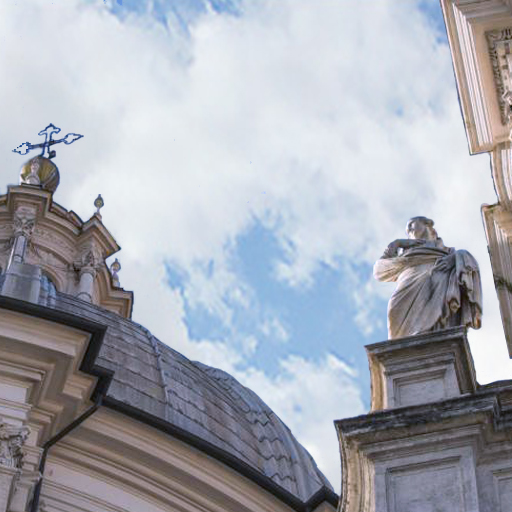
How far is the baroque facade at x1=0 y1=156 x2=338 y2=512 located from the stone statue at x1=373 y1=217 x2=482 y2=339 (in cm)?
669

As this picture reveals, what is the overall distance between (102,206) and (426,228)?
2451 cm

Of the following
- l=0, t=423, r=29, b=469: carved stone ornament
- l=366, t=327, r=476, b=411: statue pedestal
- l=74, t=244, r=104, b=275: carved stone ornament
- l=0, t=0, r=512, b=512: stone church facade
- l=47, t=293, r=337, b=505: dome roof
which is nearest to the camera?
l=0, t=0, r=512, b=512: stone church facade

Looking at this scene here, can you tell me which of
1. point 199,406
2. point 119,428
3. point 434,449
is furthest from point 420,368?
point 199,406

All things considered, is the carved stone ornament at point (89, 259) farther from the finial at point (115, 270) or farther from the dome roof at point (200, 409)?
the dome roof at point (200, 409)

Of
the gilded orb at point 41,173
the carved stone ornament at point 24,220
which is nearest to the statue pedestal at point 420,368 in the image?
the carved stone ornament at point 24,220

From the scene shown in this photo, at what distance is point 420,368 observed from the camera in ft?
38.5

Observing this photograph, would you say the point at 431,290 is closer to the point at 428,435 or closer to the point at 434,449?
the point at 428,435

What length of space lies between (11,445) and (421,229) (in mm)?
6863

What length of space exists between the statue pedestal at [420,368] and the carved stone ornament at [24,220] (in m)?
21.7

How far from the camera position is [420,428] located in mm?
11062

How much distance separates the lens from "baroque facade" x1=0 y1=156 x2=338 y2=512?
63.2 feet

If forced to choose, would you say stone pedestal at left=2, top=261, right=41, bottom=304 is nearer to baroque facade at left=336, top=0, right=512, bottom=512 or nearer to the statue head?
the statue head

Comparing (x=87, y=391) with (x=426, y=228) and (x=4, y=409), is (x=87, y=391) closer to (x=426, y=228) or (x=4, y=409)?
(x=4, y=409)

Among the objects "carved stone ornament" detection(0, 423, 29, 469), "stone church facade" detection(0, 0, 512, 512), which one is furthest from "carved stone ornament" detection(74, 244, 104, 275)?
→ "carved stone ornament" detection(0, 423, 29, 469)
